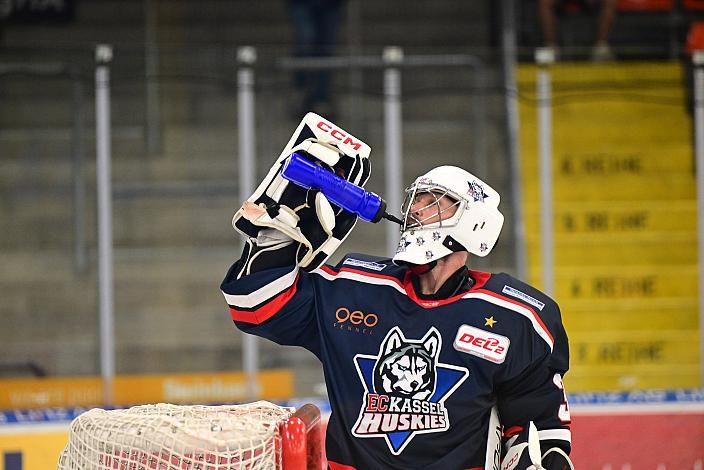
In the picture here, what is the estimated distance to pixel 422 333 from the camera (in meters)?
2.34

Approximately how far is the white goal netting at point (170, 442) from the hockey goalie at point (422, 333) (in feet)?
1.43

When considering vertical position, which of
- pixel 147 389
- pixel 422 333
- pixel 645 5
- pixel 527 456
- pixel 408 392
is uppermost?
pixel 645 5

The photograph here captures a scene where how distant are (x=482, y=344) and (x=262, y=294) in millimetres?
444

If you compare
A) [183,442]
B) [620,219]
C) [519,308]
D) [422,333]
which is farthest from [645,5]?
[183,442]

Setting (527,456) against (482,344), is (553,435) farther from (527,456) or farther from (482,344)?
(482,344)

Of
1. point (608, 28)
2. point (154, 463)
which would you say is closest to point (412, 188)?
point (154, 463)

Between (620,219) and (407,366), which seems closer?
(407,366)

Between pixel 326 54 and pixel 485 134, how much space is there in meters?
0.66

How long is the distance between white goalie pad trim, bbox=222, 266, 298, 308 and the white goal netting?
0.39m

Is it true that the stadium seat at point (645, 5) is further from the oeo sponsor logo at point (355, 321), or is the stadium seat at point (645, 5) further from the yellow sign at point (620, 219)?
the oeo sponsor logo at point (355, 321)

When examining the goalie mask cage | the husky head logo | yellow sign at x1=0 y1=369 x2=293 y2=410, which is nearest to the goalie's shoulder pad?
the husky head logo

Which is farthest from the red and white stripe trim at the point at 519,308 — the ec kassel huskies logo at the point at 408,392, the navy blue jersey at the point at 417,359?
the ec kassel huskies logo at the point at 408,392

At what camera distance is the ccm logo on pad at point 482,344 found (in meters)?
2.31

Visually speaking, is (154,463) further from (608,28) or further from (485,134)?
(608,28)
